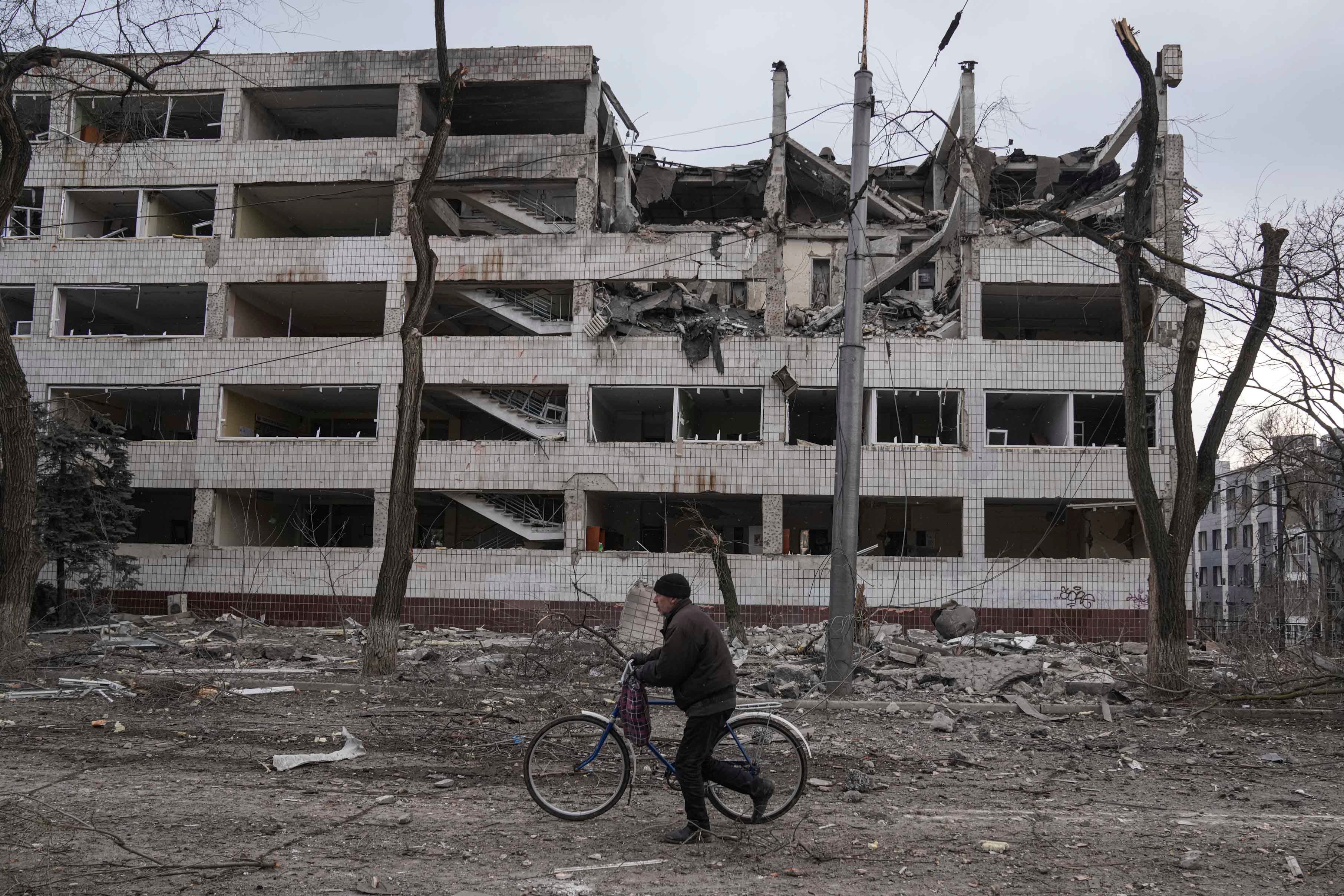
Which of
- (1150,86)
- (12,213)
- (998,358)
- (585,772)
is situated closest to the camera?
(585,772)

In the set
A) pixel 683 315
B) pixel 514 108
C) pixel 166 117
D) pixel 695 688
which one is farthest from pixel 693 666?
pixel 166 117

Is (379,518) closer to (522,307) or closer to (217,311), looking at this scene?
(522,307)

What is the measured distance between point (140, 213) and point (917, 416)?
22.9m

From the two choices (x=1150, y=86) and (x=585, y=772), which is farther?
(x=1150, y=86)

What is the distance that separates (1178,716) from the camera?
1108 cm

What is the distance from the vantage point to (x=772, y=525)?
81.4 ft

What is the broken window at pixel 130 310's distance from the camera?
90.1ft

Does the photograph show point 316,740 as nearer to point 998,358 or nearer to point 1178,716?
point 1178,716

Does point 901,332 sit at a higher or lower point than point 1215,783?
higher

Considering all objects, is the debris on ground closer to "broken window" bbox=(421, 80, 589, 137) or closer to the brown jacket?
the brown jacket

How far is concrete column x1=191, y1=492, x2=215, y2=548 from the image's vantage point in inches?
1022

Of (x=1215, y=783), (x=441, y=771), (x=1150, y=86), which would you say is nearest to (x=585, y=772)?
(x=441, y=771)

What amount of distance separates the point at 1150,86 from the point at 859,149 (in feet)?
11.7

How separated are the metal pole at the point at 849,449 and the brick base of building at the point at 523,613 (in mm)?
11234
